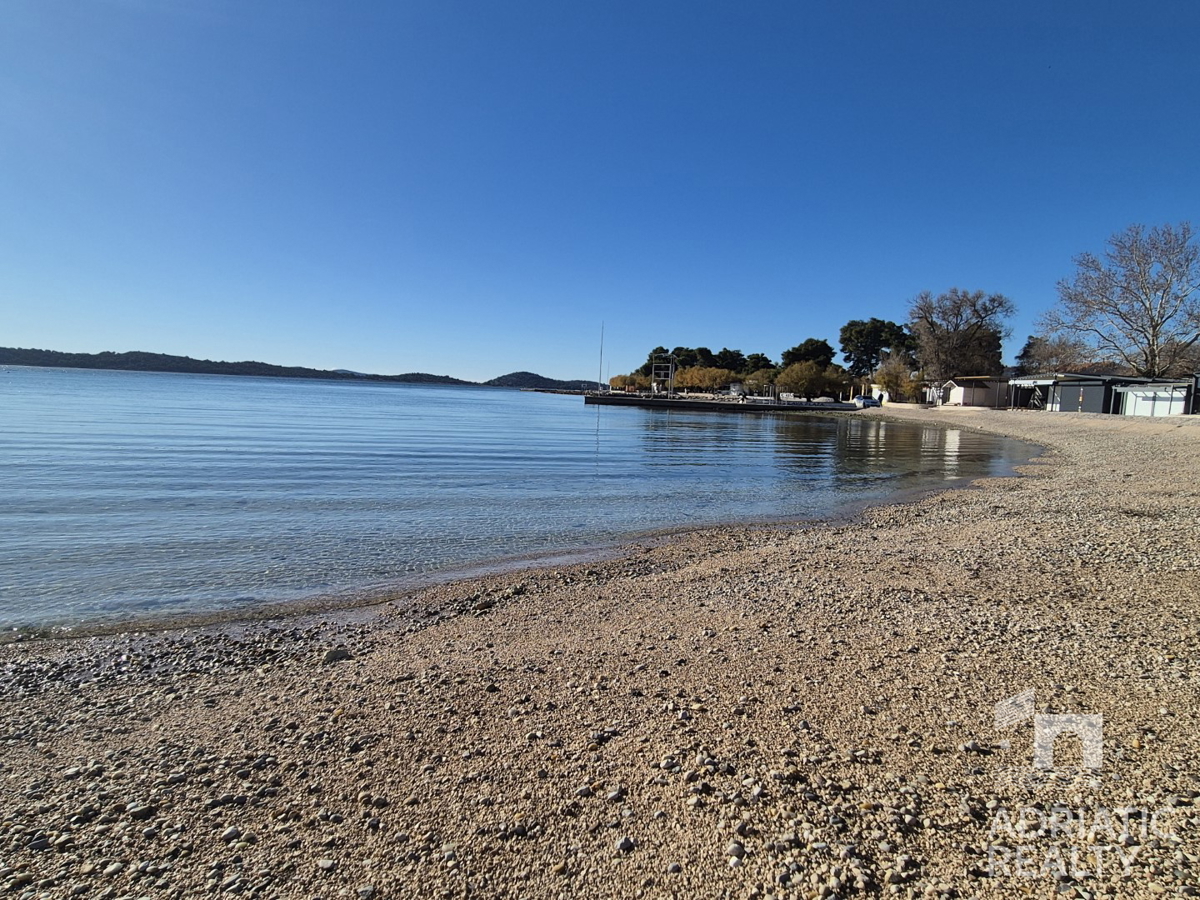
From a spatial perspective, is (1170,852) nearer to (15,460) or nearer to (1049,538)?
(1049,538)

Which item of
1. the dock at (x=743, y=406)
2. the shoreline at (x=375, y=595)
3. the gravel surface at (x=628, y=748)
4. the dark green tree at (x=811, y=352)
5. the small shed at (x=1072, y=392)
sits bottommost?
the shoreline at (x=375, y=595)

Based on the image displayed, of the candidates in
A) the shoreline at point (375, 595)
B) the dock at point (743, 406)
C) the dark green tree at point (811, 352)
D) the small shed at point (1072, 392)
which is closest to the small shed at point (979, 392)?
the small shed at point (1072, 392)

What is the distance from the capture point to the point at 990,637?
16.6ft

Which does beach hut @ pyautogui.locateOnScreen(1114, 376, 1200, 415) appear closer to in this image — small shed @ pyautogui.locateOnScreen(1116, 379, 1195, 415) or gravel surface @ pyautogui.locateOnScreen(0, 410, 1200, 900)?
small shed @ pyautogui.locateOnScreen(1116, 379, 1195, 415)

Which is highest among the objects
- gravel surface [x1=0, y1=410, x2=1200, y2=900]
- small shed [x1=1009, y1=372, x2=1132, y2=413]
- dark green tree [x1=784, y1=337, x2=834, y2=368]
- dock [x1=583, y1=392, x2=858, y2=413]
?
dark green tree [x1=784, y1=337, x2=834, y2=368]

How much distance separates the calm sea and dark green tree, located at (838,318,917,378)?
88.9 metres

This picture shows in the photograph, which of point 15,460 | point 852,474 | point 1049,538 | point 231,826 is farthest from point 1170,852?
point 15,460

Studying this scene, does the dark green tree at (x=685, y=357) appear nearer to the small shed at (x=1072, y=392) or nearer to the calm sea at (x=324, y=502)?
the small shed at (x=1072, y=392)

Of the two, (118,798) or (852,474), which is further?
(852,474)

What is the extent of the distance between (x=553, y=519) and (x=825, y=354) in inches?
4582

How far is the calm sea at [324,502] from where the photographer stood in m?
7.76

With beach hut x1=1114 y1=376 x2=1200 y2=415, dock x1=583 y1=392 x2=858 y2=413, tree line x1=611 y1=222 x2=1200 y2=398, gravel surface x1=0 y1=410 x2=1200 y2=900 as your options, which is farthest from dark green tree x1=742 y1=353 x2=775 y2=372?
gravel surface x1=0 y1=410 x2=1200 y2=900

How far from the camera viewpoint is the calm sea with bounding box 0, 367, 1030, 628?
7762 millimetres

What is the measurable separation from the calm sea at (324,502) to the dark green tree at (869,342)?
88.9 meters
